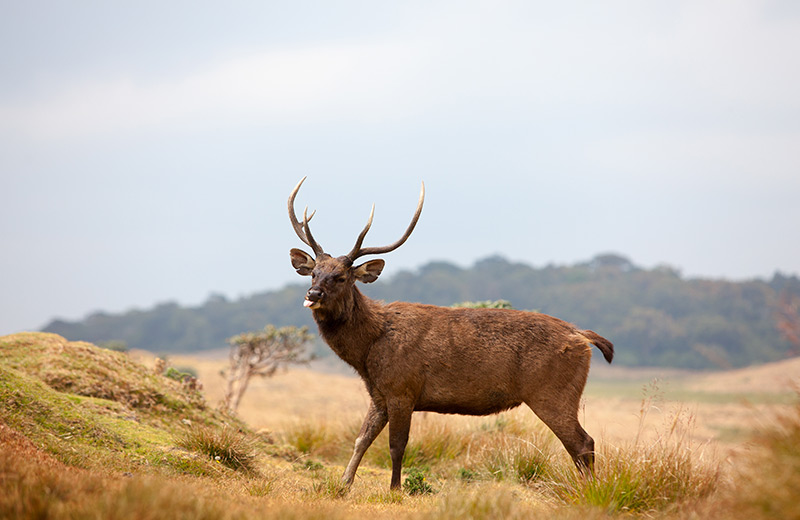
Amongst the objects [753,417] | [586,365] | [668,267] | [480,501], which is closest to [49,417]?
[480,501]

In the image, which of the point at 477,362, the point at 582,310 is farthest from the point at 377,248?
the point at 582,310

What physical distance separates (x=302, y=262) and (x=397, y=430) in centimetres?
232

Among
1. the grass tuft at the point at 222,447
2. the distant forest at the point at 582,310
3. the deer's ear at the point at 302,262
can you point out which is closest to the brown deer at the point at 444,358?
the deer's ear at the point at 302,262

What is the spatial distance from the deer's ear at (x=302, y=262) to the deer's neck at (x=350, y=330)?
633mm

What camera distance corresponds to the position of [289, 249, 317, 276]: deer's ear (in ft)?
28.6

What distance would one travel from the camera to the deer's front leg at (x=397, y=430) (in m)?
8.18

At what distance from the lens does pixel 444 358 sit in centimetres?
831

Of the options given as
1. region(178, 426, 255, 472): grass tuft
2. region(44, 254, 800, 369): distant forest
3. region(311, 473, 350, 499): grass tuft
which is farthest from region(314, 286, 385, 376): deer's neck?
region(44, 254, 800, 369): distant forest

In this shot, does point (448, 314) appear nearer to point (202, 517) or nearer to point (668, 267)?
point (202, 517)

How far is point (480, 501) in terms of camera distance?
5930mm

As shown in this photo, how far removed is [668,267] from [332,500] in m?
98.4

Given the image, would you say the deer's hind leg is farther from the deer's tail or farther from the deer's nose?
the deer's nose

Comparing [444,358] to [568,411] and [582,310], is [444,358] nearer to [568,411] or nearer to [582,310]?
[568,411]

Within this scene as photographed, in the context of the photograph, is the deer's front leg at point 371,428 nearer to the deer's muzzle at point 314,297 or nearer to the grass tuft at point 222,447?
the grass tuft at point 222,447
